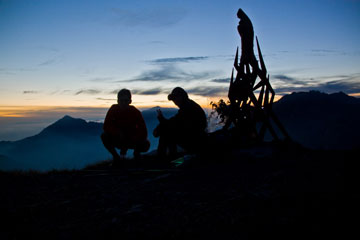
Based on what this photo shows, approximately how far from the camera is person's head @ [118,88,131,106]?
7523 millimetres

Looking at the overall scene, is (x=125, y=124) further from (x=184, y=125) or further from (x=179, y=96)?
(x=184, y=125)

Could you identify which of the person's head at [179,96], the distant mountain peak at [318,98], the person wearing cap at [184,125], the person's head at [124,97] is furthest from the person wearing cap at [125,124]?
the distant mountain peak at [318,98]

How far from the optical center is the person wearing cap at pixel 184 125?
617 centimetres

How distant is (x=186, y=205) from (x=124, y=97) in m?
5.03

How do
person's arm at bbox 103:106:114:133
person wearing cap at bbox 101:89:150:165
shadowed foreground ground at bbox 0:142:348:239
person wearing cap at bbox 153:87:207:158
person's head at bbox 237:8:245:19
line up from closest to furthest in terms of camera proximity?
shadowed foreground ground at bbox 0:142:348:239, person wearing cap at bbox 153:87:207:158, person's arm at bbox 103:106:114:133, person wearing cap at bbox 101:89:150:165, person's head at bbox 237:8:245:19

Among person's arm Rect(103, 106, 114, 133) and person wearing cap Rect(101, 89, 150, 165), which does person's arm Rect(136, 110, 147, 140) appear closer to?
person wearing cap Rect(101, 89, 150, 165)

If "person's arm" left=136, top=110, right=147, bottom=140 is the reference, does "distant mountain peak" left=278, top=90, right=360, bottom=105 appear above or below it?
above

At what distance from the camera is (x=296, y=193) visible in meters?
3.12

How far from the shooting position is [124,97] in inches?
297

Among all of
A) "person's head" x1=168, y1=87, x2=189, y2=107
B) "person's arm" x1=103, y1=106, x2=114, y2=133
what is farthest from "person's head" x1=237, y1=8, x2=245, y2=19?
"person's arm" x1=103, y1=106, x2=114, y2=133

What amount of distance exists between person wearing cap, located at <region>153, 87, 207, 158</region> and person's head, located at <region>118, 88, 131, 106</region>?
5.13 feet

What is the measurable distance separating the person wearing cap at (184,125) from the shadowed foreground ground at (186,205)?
115 centimetres

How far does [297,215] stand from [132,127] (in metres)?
5.81

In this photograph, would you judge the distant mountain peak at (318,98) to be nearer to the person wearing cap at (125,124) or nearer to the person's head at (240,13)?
the person's head at (240,13)
